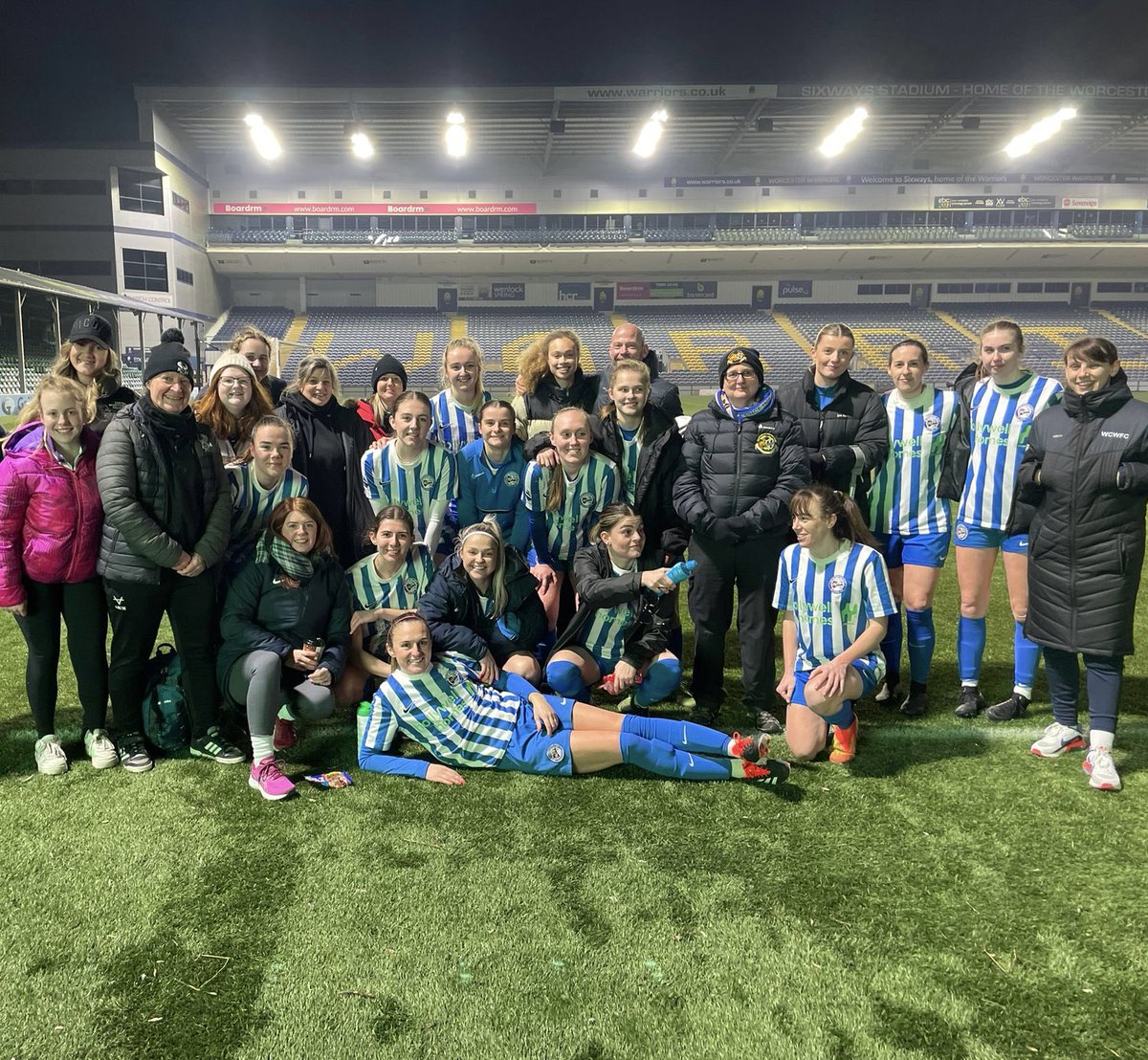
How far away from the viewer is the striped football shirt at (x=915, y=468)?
13.4 ft

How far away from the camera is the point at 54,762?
3.41m

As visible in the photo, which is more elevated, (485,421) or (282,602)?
(485,421)

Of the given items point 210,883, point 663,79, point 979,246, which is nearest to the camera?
point 210,883

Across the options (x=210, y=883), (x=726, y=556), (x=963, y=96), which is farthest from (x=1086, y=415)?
(x=963, y=96)

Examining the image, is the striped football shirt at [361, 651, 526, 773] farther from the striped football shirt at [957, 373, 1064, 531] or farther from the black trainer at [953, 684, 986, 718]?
the striped football shirt at [957, 373, 1064, 531]

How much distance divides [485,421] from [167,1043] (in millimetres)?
2931

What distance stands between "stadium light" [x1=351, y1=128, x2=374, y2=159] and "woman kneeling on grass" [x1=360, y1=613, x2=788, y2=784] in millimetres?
33879

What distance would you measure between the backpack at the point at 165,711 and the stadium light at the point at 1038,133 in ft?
125

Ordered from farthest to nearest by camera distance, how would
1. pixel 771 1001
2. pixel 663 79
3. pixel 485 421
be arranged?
pixel 663 79
pixel 485 421
pixel 771 1001

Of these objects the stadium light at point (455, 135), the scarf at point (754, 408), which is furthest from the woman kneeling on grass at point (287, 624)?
the stadium light at point (455, 135)

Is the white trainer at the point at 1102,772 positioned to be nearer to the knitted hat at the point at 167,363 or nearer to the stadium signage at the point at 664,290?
the knitted hat at the point at 167,363

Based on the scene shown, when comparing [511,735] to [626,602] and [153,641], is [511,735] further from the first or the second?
[153,641]

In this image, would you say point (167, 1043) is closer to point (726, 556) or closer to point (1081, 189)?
point (726, 556)

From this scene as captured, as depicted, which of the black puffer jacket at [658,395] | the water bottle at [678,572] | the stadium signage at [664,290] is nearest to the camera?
the water bottle at [678,572]
